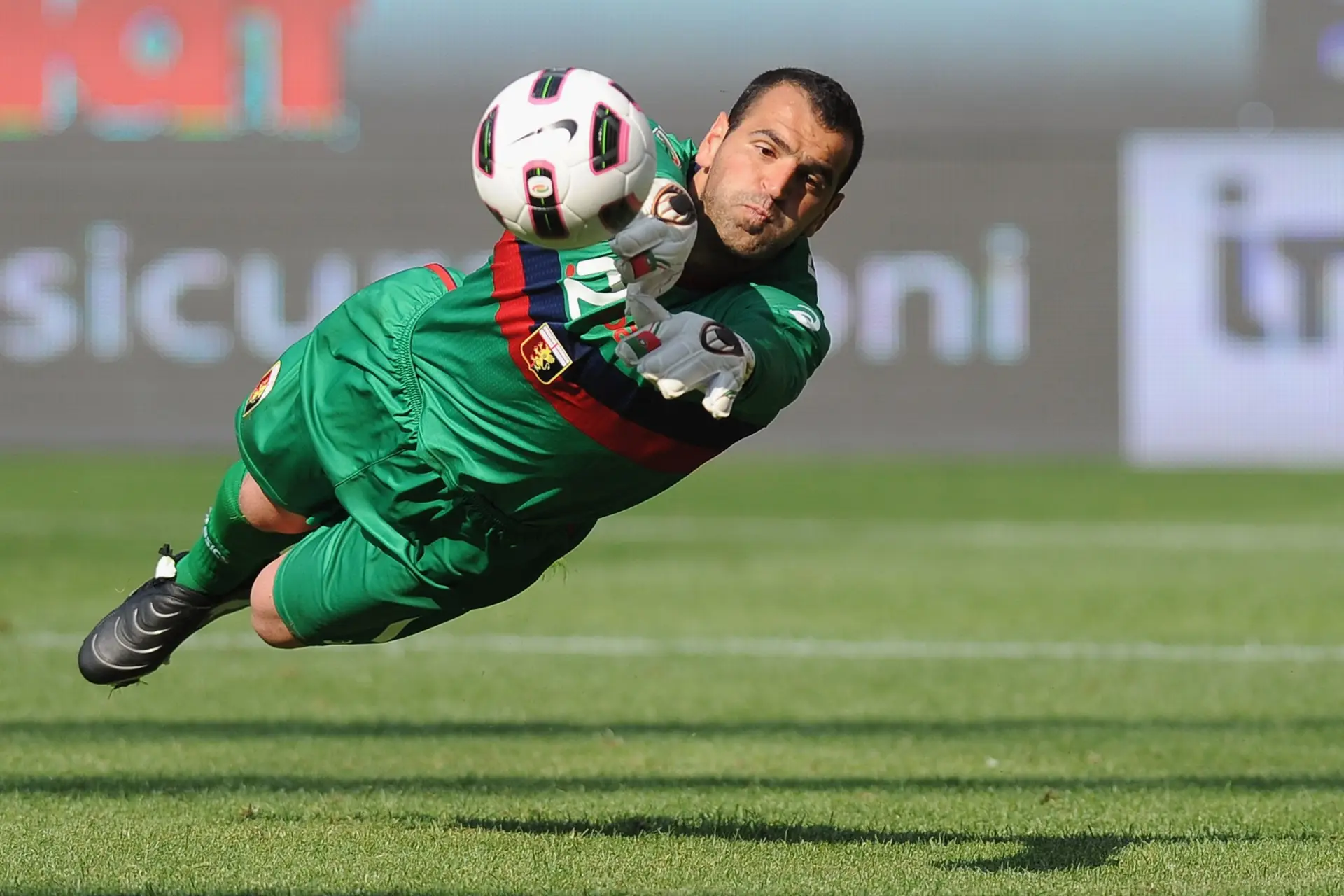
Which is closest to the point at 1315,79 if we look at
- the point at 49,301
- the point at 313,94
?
the point at 313,94

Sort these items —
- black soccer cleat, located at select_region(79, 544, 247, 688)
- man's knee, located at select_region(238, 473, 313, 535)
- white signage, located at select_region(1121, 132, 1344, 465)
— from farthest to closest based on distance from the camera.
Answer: white signage, located at select_region(1121, 132, 1344, 465), black soccer cleat, located at select_region(79, 544, 247, 688), man's knee, located at select_region(238, 473, 313, 535)

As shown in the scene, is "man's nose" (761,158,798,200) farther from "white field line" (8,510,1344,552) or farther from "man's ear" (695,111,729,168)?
"white field line" (8,510,1344,552)

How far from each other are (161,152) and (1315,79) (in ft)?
51.8

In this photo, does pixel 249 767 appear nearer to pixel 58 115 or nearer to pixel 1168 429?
pixel 1168 429

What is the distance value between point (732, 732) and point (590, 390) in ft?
11.2

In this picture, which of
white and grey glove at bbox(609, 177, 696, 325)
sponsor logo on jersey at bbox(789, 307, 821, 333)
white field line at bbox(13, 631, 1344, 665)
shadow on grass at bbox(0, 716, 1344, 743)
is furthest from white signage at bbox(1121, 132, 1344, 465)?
white and grey glove at bbox(609, 177, 696, 325)

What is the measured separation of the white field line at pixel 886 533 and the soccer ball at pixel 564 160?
12.0 metres

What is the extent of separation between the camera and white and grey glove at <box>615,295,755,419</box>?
4.21 meters

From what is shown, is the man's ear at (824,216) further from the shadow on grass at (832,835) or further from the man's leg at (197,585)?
the man's leg at (197,585)

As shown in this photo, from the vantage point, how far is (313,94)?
27.9 metres

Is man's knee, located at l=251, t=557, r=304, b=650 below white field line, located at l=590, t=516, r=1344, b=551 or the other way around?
the other way around

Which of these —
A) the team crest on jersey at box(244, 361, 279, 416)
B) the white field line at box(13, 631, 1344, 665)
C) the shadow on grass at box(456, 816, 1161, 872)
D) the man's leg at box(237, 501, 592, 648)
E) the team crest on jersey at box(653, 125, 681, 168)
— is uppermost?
the team crest on jersey at box(653, 125, 681, 168)

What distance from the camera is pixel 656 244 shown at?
4.32 m

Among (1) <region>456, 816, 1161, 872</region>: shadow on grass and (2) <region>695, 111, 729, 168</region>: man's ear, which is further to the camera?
(1) <region>456, 816, 1161, 872</region>: shadow on grass
